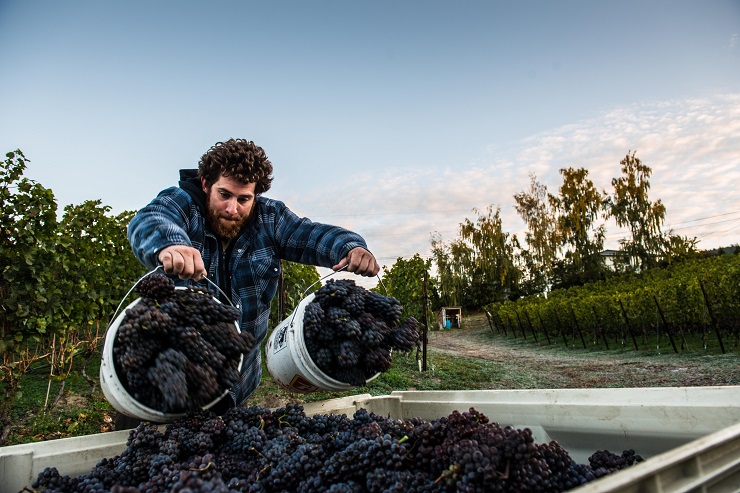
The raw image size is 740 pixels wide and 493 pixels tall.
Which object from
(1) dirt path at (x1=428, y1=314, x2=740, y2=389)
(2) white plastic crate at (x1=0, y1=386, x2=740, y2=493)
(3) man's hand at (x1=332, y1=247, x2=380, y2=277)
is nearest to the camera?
(2) white plastic crate at (x1=0, y1=386, x2=740, y2=493)

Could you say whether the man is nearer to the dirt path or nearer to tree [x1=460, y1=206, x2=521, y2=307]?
the dirt path

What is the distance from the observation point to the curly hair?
2.32 metres

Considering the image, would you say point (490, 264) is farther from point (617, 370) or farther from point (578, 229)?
point (617, 370)

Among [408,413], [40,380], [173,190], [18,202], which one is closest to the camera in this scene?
[408,413]

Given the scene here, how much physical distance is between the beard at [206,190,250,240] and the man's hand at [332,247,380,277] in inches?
19.9

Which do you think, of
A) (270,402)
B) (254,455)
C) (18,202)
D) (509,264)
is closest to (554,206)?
(509,264)

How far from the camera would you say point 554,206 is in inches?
1264

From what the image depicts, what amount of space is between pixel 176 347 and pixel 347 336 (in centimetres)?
57

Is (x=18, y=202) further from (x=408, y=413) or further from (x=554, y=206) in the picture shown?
(x=554, y=206)

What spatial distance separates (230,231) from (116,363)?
960 mm

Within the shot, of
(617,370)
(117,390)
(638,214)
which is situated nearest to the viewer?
(117,390)

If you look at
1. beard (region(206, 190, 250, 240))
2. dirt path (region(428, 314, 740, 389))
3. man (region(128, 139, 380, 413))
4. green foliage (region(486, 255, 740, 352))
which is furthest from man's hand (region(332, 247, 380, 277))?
green foliage (region(486, 255, 740, 352))

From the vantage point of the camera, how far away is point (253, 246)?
8.20 feet

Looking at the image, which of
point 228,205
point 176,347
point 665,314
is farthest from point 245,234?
point 665,314
